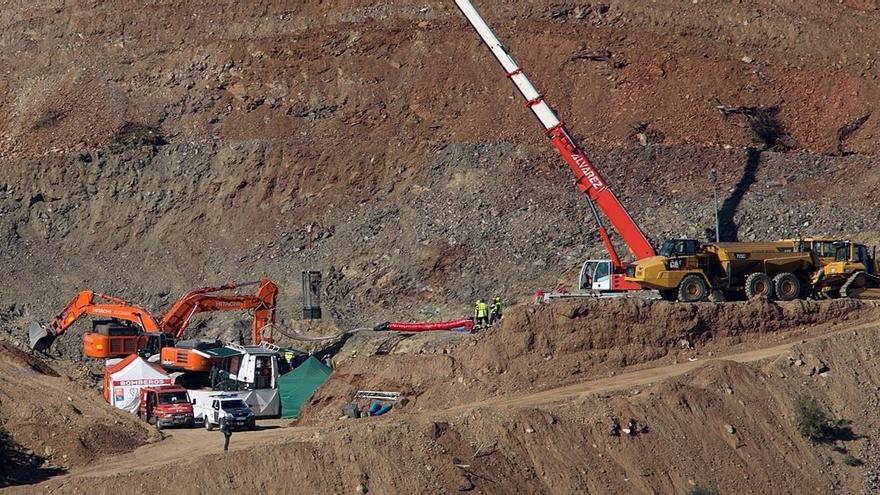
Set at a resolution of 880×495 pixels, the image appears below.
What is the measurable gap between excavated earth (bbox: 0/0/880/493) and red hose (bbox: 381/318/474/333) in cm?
67

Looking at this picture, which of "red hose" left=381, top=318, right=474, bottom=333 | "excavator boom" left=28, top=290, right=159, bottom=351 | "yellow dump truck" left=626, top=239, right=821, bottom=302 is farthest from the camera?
"excavator boom" left=28, top=290, right=159, bottom=351

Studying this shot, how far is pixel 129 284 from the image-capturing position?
4638cm

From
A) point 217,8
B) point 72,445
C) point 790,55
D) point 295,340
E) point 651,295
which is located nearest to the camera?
point 72,445

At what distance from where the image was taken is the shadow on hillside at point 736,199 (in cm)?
4366

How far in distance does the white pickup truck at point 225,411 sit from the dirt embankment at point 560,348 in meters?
1.50

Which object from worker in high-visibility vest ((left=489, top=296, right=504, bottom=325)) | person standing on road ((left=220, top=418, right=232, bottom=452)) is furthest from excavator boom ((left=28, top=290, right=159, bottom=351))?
worker in high-visibility vest ((left=489, top=296, right=504, bottom=325))

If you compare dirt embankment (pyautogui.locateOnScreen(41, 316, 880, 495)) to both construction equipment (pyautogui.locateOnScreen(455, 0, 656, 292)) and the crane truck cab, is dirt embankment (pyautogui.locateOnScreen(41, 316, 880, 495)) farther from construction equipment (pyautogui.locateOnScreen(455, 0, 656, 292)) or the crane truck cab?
construction equipment (pyautogui.locateOnScreen(455, 0, 656, 292))

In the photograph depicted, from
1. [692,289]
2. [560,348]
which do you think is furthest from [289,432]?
[692,289]

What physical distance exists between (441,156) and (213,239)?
8154 millimetres

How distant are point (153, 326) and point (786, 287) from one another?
16214 millimetres

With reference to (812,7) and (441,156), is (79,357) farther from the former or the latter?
(812,7)

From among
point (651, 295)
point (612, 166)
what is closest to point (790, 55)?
point (612, 166)

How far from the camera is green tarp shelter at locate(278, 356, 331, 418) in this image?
3434cm

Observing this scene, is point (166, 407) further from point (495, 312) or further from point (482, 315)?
point (495, 312)
